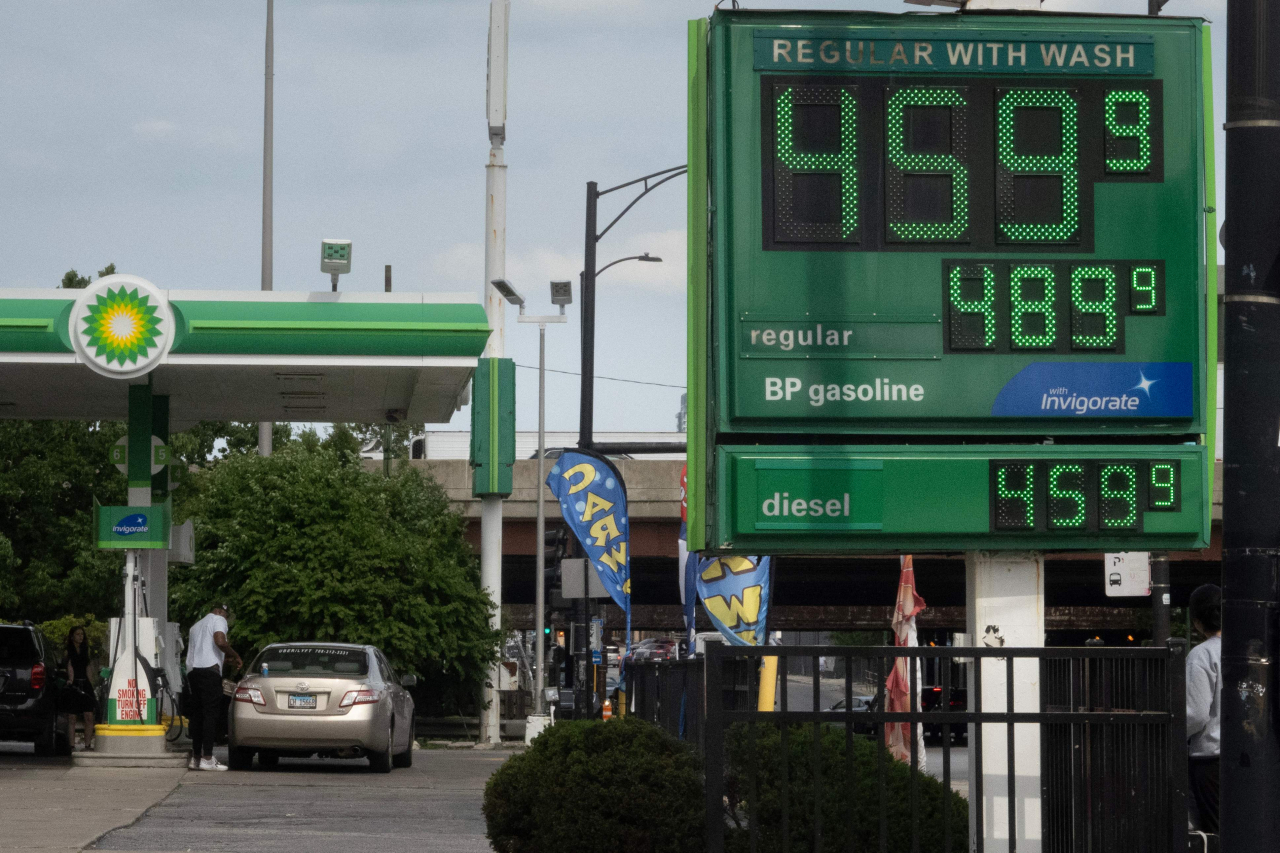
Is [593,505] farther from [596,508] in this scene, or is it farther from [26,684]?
[26,684]

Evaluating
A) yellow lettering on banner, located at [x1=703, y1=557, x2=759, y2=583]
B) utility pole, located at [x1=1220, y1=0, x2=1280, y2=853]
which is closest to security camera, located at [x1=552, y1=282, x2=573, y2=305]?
yellow lettering on banner, located at [x1=703, y1=557, x2=759, y2=583]

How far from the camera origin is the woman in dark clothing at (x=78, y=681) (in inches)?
866

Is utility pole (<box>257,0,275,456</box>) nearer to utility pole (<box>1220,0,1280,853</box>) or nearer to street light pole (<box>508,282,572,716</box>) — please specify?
street light pole (<box>508,282,572,716</box>)

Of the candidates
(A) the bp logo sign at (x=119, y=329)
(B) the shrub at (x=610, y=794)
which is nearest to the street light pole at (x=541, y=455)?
(A) the bp logo sign at (x=119, y=329)

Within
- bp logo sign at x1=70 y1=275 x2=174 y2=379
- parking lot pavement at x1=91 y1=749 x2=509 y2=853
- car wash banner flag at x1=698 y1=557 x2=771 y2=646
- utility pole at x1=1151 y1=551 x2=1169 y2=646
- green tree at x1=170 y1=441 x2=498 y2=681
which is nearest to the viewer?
parking lot pavement at x1=91 y1=749 x2=509 y2=853

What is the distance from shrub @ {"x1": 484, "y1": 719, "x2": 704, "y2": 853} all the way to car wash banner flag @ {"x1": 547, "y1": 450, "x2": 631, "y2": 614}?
39.6 ft

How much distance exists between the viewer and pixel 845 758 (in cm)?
802

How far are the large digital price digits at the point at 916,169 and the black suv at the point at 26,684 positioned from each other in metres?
16.0

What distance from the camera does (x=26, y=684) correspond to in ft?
69.0

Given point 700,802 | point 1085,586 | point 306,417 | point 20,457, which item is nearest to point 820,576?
point 1085,586

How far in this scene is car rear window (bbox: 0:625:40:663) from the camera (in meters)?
21.2

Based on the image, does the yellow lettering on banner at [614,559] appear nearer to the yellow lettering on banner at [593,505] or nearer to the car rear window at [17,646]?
the yellow lettering on banner at [593,505]

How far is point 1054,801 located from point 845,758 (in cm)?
97

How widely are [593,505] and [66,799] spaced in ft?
27.0
